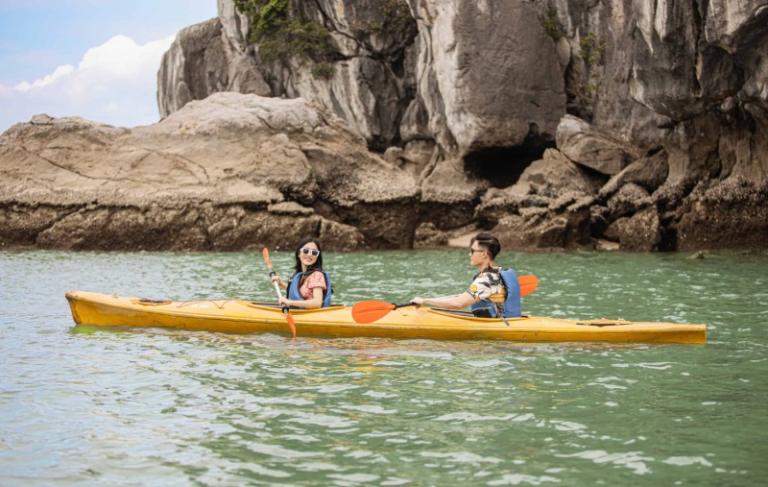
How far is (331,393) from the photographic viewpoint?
19.9ft

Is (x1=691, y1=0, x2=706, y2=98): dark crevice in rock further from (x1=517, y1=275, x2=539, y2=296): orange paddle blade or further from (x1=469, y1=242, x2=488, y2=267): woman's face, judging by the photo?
(x1=469, y1=242, x2=488, y2=267): woman's face

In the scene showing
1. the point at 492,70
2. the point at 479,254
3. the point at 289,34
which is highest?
the point at 289,34

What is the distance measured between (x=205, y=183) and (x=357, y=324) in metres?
11.7

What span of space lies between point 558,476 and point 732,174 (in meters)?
15.9

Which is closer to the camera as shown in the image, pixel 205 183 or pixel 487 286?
pixel 487 286

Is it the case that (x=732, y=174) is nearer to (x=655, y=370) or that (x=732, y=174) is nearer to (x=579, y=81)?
(x=579, y=81)

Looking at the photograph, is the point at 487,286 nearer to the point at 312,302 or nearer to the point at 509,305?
the point at 509,305

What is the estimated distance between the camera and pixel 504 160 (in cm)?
2627

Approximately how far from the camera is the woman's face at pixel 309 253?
27.5 ft

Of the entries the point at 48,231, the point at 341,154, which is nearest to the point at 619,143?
the point at 341,154

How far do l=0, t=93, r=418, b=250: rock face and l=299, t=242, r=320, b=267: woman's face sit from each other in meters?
10.4

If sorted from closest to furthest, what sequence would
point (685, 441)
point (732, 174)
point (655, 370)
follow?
point (685, 441) < point (655, 370) < point (732, 174)

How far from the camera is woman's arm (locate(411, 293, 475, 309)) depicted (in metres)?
7.92

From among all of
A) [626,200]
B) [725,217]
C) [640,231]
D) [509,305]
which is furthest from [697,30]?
[509,305]
